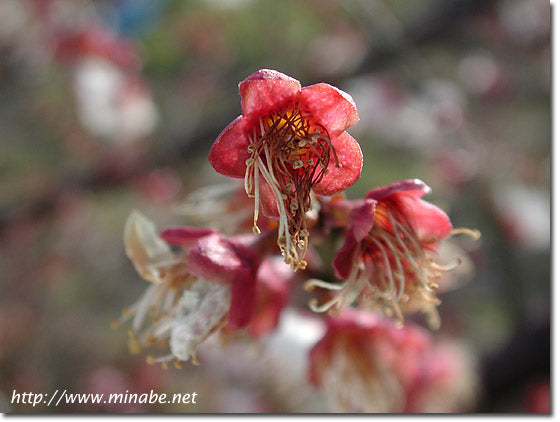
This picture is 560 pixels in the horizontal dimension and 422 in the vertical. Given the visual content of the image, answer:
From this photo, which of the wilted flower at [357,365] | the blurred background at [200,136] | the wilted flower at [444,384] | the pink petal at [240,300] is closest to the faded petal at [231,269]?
the pink petal at [240,300]

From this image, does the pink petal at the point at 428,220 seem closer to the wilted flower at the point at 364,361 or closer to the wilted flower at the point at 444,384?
the wilted flower at the point at 364,361

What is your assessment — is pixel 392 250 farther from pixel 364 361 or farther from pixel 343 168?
pixel 364 361

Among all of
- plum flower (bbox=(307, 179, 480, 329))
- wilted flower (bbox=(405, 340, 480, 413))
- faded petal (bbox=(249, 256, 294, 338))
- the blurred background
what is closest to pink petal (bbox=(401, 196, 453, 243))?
plum flower (bbox=(307, 179, 480, 329))

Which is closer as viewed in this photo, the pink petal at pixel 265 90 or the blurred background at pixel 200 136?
the pink petal at pixel 265 90

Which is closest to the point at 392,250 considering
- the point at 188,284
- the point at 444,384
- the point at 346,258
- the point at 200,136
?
the point at 346,258

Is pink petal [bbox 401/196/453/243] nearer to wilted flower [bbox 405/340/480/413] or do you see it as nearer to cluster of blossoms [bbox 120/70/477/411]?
cluster of blossoms [bbox 120/70/477/411]

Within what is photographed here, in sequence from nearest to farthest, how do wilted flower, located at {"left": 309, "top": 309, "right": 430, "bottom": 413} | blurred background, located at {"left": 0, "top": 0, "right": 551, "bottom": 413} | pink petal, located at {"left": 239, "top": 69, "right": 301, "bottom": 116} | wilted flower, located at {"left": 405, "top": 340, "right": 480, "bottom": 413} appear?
1. pink petal, located at {"left": 239, "top": 69, "right": 301, "bottom": 116}
2. wilted flower, located at {"left": 309, "top": 309, "right": 430, "bottom": 413}
3. wilted flower, located at {"left": 405, "top": 340, "right": 480, "bottom": 413}
4. blurred background, located at {"left": 0, "top": 0, "right": 551, "bottom": 413}

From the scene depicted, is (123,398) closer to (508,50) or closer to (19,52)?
(19,52)
